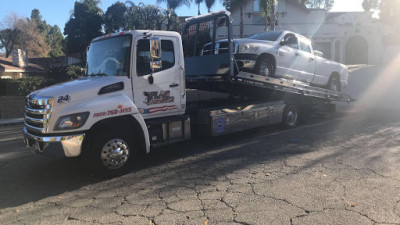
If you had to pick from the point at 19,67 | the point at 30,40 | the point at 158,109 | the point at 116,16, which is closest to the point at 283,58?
the point at 158,109

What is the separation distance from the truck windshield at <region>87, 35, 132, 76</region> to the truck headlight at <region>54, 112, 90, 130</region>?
3.51 feet

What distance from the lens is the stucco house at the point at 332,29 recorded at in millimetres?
31906

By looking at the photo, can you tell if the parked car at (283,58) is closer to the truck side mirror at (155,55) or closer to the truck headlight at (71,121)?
the truck side mirror at (155,55)

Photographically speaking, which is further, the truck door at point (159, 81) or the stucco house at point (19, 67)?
the stucco house at point (19, 67)

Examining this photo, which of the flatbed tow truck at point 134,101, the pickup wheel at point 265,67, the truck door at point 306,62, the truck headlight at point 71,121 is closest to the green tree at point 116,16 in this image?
the truck door at point 306,62

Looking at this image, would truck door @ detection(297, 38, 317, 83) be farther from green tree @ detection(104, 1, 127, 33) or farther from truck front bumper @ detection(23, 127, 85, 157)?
green tree @ detection(104, 1, 127, 33)

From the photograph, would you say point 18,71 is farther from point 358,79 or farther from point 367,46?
point 367,46

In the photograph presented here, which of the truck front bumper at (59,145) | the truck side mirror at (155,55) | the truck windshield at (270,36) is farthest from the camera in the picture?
the truck windshield at (270,36)

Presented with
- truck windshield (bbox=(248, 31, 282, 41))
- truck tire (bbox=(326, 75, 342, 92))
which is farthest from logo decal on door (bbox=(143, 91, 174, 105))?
truck tire (bbox=(326, 75, 342, 92))

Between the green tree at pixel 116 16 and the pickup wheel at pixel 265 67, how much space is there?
117ft

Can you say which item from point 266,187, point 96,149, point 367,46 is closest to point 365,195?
point 266,187

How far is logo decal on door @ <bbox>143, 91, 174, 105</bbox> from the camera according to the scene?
231 inches

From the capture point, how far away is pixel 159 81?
19.7ft

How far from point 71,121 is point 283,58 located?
20.0 feet
